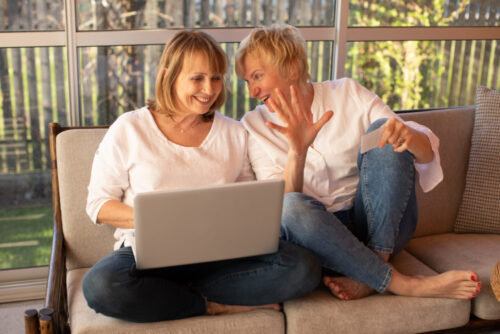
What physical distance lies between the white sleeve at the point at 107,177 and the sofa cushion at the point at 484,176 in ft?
4.37

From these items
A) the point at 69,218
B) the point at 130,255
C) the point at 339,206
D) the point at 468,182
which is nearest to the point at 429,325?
the point at 339,206

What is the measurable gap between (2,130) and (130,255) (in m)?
1.01

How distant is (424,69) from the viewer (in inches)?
107

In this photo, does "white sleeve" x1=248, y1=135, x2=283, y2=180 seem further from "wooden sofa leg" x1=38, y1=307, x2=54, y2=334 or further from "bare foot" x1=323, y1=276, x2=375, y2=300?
"wooden sofa leg" x1=38, y1=307, x2=54, y2=334

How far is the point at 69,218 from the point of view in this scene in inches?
75.4

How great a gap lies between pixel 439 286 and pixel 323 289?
0.35m

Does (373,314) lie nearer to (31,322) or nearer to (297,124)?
(297,124)

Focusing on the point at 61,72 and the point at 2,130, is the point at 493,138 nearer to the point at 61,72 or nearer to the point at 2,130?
the point at 61,72

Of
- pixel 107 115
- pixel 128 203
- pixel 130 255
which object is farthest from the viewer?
pixel 107 115

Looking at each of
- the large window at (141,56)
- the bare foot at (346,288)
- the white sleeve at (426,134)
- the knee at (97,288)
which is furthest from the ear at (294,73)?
the knee at (97,288)

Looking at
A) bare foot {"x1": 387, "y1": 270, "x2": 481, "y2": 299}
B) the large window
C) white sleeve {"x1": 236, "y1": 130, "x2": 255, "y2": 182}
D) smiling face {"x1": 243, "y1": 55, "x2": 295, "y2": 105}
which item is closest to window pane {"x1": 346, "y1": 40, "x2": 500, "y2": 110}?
the large window

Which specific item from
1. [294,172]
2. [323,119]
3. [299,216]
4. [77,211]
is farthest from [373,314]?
[77,211]

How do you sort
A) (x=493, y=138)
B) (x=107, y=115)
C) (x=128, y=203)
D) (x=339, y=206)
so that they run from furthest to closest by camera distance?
(x=107, y=115) → (x=493, y=138) → (x=339, y=206) → (x=128, y=203)

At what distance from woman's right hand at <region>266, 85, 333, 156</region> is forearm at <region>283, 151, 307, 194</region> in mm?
16
